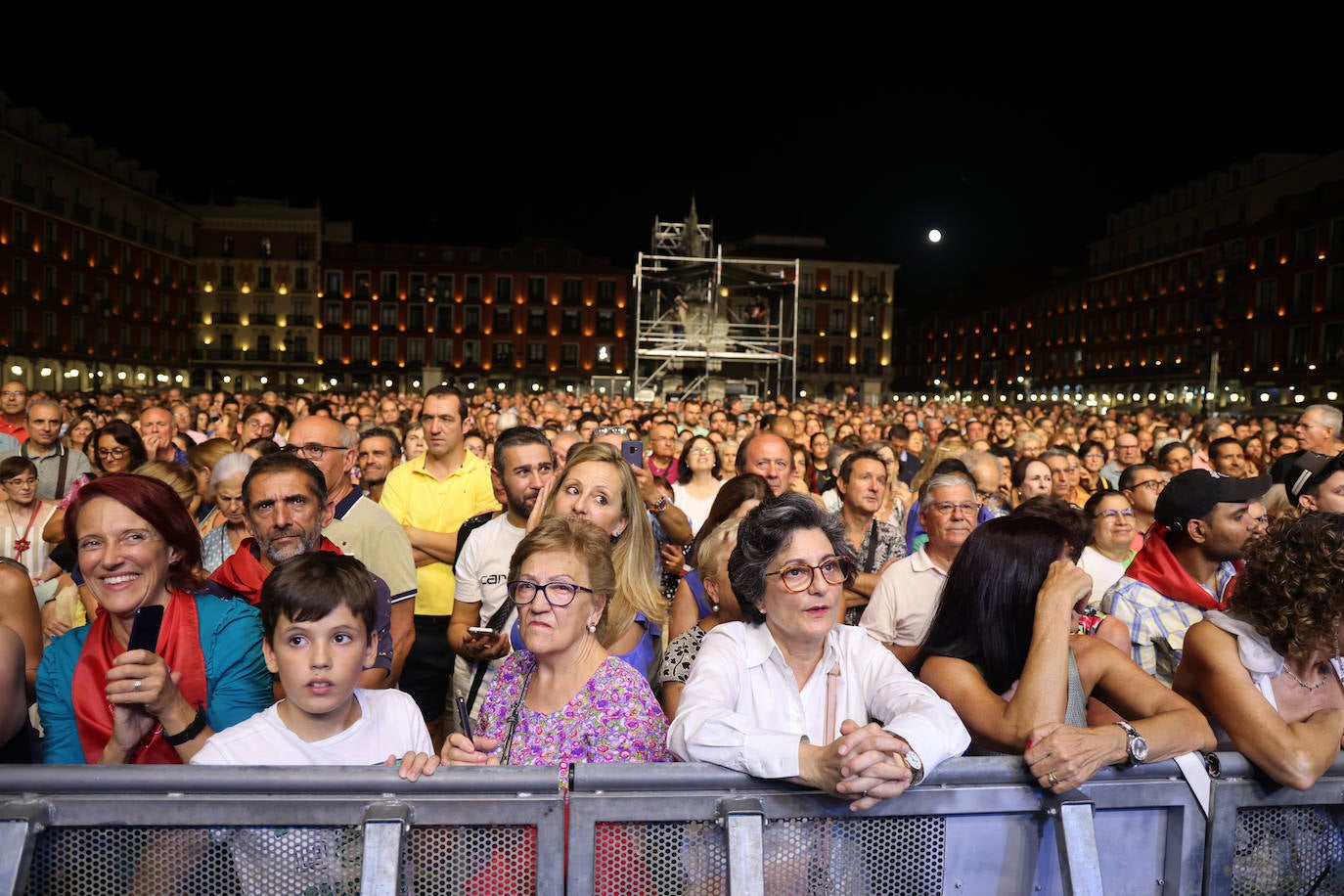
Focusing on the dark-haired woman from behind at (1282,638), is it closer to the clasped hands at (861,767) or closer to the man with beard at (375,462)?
the clasped hands at (861,767)

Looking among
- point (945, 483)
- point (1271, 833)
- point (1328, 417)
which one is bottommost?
point (1271, 833)

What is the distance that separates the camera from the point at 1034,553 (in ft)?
8.71

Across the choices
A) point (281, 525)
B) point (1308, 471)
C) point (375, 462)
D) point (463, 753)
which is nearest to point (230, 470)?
point (281, 525)

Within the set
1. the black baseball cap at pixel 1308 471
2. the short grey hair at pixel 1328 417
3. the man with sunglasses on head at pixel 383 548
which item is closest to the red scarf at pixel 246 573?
the man with sunglasses on head at pixel 383 548

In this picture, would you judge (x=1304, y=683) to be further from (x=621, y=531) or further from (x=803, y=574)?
(x=621, y=531)

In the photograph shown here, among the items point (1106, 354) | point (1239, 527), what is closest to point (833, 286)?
point (1106, 354)

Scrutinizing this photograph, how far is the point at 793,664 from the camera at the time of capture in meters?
2.65

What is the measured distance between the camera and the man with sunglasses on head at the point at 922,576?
4.02 m

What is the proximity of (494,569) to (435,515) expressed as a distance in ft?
4.43

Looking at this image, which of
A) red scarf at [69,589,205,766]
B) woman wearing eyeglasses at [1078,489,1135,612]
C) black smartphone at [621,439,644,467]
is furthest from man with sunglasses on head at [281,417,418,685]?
woman wearing eyeglasses at [1078,489,1135,612]

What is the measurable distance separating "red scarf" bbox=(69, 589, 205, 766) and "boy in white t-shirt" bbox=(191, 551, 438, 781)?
0.22 meters

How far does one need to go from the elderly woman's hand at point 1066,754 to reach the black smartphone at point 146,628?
2.00 meters

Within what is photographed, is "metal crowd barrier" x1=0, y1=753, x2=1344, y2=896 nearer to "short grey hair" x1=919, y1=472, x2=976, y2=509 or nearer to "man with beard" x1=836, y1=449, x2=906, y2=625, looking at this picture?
"short grey hair" x1=919, y1=472, x2=976, y2=509

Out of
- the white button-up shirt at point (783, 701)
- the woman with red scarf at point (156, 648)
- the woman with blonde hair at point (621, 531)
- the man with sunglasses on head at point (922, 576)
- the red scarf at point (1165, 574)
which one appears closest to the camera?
the white button-up shirt at point (783, 701)
